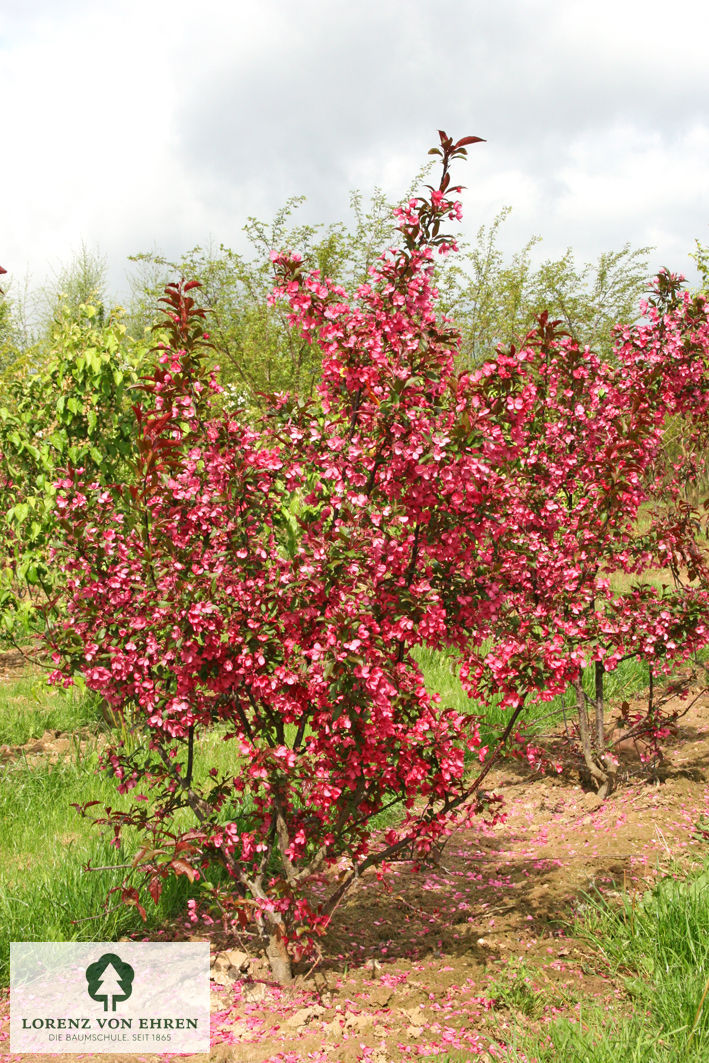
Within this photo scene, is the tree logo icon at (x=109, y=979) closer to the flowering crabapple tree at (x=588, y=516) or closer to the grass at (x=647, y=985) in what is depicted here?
the grass at (x=647, y=985)

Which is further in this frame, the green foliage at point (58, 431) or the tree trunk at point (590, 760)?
the green foliage at point (58, 431)

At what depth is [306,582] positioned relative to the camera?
263cm

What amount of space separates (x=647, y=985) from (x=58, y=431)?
4.58 meters

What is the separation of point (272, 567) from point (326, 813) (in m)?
0.90

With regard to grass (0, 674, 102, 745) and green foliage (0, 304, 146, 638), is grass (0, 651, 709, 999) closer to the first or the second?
grass (0, 674, 102, 745)

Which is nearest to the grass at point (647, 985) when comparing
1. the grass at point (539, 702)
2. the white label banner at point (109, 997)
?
the white label banner at point (109, 997)

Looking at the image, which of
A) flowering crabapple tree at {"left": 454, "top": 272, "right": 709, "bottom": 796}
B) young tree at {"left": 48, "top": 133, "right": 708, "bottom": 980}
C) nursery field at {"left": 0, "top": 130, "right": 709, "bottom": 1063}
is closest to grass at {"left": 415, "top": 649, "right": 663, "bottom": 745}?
flowering crabapple tree at {"left": 454, "top": 272, "right": 709, "bottom": 796}

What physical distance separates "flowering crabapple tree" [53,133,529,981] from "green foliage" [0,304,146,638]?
2.26 metres

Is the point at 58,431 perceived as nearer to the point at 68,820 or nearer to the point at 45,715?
the point at 45,715

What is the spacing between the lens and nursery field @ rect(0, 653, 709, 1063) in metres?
2.61

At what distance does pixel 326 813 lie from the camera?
281 cm

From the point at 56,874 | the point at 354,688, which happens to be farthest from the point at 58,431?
the point at 354,688

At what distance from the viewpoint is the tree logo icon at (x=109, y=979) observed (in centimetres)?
295

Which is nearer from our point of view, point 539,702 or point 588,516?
point 588,516
